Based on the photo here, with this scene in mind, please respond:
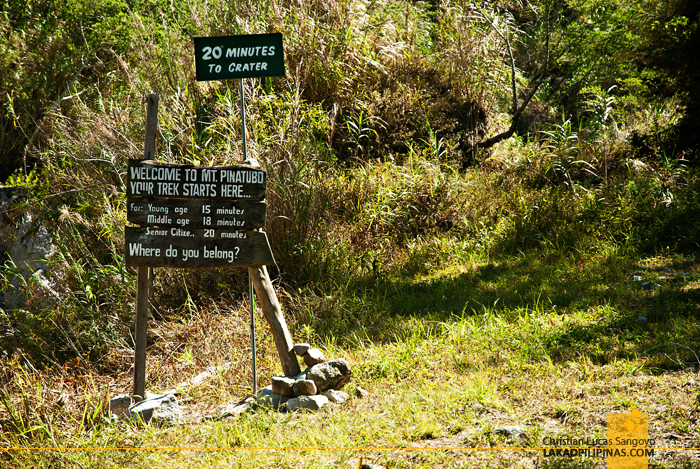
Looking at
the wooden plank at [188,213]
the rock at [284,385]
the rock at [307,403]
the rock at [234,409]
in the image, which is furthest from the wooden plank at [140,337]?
the rock at [307,403]

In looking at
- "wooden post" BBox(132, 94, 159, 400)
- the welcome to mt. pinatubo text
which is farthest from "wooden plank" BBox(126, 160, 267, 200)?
"wooden post" BBox(132, 94, 159, 400)

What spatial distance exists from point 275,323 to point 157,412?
1042 millimetres

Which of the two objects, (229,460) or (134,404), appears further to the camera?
(134,404)

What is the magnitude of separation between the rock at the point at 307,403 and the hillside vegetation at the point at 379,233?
5.7 inches

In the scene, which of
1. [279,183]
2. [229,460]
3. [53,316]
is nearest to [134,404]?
[229,460]

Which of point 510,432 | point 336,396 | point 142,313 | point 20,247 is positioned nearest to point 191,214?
point 142,313

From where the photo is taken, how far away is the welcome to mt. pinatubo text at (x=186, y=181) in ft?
13.5

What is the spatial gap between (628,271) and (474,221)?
2.02 m

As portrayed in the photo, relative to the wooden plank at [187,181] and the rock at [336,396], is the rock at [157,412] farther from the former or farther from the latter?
the wooden plank at [187,181]

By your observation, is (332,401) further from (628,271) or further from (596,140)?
(596,140)

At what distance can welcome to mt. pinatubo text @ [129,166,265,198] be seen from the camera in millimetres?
4105

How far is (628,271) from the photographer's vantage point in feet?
19.1

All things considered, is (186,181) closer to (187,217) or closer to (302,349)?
(187,217)

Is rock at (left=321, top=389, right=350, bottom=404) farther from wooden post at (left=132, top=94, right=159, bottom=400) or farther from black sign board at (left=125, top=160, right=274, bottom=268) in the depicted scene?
wooden post at (left=132, top=94, right=159, bottom=400)
